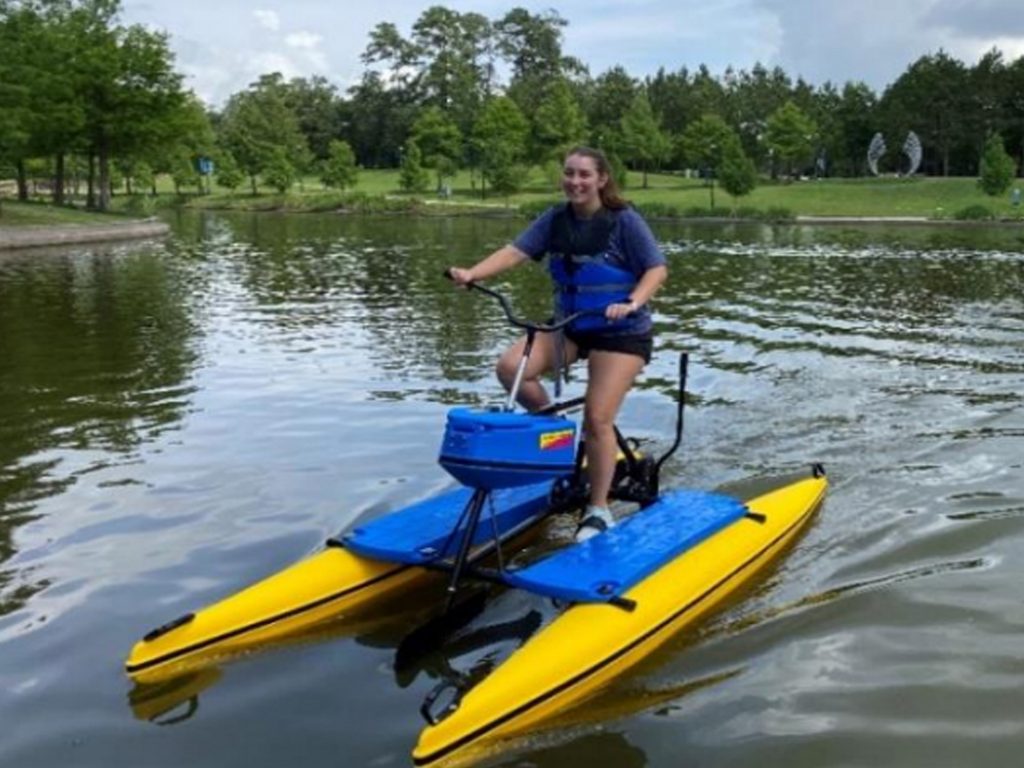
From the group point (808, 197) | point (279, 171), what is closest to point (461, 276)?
point (808, 197)

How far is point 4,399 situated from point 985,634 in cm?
1109

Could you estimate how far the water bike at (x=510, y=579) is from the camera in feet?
16.3

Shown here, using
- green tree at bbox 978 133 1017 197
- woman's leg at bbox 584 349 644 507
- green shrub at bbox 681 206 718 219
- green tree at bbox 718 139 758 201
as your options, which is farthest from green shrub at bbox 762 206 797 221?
woman's leg at bbox 584 349 644 507

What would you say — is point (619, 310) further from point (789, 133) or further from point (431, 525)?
point (789, 133)

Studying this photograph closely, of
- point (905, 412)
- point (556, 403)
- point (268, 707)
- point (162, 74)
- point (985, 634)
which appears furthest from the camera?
point (162, 74)

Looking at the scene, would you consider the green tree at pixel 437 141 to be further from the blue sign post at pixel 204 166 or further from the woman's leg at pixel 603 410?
the woman's leg at pixel 603 410

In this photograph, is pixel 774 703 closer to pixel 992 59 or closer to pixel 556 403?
pixel 556 403

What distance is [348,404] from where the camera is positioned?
1250 cm

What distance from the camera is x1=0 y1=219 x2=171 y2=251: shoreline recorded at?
3956 centimetres

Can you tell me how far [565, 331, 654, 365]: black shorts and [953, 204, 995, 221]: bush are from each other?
5421 centimetres

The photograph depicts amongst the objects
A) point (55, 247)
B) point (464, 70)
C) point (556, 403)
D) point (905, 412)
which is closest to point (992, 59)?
point (464, 70)

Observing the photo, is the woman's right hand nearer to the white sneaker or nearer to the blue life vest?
the blue life vest

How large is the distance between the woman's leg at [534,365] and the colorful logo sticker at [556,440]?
3.41ft

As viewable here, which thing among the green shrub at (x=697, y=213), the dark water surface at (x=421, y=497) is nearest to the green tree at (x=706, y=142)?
the green shrub at (x=697, y=213)
